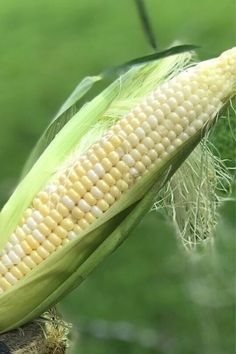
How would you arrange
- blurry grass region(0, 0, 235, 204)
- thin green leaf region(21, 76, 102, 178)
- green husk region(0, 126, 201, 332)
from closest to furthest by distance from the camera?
green husk region(0, 126, 201, 332)
thin green leaf region(21, 76, 102, 178)
blurry grass region(0, 0, 235, 204)

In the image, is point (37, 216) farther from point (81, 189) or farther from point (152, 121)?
point (152, 121)

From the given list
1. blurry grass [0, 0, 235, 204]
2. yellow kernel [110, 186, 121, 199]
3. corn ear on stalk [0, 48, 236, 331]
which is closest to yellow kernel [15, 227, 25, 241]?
corn ear on stalk [0, 48, 236, 331]

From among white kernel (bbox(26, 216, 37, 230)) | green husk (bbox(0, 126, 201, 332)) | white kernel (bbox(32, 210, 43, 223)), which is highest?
white kernel (bbox(32, 210, 43, 223))

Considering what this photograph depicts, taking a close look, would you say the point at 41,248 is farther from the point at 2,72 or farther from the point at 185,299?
the point at 2,72

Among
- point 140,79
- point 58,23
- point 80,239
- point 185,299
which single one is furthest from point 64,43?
point 80,239

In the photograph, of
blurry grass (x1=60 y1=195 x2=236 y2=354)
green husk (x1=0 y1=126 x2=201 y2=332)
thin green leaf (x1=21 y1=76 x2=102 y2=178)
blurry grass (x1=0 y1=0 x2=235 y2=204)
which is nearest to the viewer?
green husk (x1=0 y1=126 x2=201 y2=332)

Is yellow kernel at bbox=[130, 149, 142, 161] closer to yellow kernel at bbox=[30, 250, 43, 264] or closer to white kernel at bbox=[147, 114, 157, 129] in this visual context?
white kernel at bbox=[147, 114, 157, 129]

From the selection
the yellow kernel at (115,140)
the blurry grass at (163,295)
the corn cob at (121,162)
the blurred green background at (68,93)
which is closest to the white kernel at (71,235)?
the corn cob at (121,162)

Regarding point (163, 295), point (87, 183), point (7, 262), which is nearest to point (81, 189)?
point (87, 183)

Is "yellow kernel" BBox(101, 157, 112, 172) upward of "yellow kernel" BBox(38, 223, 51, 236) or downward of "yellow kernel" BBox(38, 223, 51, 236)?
upward
